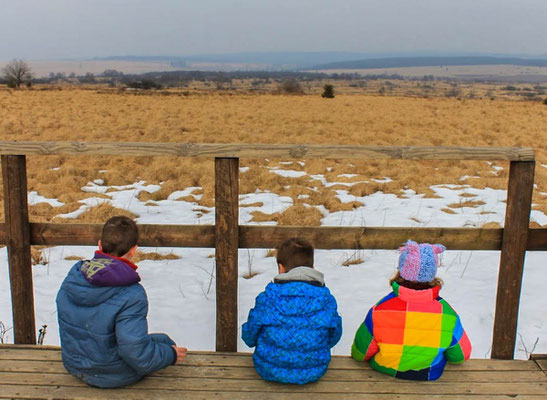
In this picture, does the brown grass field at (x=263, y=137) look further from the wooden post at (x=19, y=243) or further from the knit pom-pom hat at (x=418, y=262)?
the knit pom-pom hat at (x=418, y=262)

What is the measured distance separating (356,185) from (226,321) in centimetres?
730

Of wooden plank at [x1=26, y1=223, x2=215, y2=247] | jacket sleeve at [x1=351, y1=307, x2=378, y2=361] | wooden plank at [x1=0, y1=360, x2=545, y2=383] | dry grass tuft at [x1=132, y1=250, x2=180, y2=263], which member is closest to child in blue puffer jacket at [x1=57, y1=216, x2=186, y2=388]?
wooden plank at [x1=0, y1=360, x2=545, y2=383]

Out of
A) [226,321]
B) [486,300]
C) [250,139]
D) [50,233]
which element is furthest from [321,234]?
[250,139]

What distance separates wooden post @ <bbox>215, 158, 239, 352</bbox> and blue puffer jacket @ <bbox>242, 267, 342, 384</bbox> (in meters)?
0.50

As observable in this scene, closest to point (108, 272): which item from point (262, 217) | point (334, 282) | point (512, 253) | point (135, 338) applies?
point (135, 338)

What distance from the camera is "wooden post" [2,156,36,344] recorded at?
3139 millimetres

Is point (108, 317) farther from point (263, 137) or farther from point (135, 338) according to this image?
point (263, 137)

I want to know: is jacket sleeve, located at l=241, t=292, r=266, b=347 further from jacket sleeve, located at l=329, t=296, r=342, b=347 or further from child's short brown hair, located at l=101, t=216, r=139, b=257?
child's short brown hair, located at l=101, t=216, r=139, b=257

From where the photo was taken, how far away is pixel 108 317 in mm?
2469

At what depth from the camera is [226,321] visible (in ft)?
10.6

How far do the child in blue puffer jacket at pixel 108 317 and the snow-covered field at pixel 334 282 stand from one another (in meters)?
1.84

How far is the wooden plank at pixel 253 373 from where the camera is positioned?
9.26 ft

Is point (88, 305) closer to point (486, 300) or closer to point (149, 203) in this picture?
point (486, 300)

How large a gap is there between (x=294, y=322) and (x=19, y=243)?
5.61 feet
